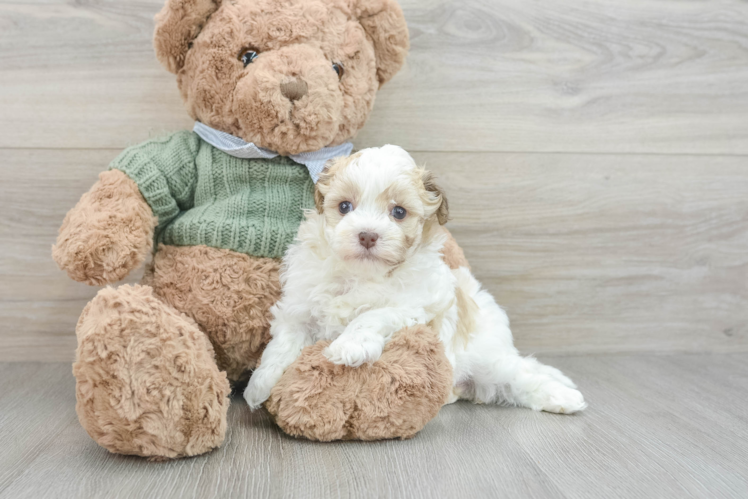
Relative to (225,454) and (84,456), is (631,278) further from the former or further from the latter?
(84,456)

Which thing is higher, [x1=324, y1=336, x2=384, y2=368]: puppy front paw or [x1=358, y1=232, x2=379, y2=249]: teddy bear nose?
[x1=358, y1=232, x2=379, y2=249]: teddy bear nose

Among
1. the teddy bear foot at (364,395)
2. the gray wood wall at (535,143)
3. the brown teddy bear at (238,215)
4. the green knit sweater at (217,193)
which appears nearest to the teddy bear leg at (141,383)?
the brown teddy bear at (238,215)

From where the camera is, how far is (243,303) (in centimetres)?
108

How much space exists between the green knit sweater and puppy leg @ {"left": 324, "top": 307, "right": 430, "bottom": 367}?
9.3 inches

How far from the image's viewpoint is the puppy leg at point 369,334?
36.1 inches

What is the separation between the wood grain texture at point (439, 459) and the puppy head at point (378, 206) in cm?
30

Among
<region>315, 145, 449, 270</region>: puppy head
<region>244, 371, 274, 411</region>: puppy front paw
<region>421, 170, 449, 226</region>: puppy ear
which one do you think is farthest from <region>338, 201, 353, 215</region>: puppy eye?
<region>244, 371, 274, 411</region>: puppy front paw

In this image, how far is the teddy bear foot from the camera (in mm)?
Answer: 932

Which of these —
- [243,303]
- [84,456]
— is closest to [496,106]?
[243,303]

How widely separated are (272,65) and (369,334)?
1.59 feet

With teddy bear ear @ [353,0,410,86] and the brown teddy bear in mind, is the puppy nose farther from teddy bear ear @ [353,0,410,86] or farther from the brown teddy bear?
teddy bear ear @ [353,0,410,86]

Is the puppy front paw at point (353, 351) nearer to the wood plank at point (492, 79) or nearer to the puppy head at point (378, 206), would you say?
the puppy head at point (378, 206)

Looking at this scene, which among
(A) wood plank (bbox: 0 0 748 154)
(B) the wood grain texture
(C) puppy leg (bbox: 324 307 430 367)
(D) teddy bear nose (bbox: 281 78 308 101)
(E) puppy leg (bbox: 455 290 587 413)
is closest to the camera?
(B) the wood grain texture

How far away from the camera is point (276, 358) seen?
3.28ft
